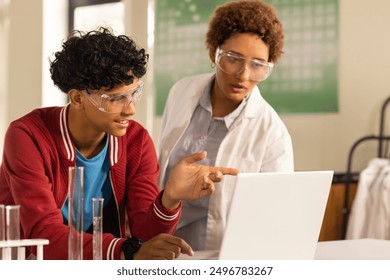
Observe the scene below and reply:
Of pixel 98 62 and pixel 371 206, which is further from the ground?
pixel 98 62

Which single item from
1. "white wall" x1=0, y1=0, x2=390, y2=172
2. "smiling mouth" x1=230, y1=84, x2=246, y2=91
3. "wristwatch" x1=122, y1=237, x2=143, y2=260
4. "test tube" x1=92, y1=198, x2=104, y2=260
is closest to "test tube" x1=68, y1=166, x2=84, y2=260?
"test tube" x1=92, y1=198, x2=104, y2=260

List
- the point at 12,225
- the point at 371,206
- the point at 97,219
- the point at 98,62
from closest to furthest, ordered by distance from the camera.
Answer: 1. the point at 12,225
2. the point at 97,219
3. the point at 98,62
4. the point at 371,206

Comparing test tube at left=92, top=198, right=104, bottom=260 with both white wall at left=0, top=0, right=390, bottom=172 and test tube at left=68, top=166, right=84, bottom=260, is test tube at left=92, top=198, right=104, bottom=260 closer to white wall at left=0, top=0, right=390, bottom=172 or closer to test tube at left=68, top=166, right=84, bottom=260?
test tube at left=68, top=166, right=84, bottom=260

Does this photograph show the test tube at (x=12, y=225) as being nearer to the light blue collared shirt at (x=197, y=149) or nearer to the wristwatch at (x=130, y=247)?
the wristwatch at (x=130, y=247)

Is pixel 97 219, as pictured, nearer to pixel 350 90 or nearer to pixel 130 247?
pixel 130 247

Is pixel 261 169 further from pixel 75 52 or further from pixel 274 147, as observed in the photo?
pixel 75 52

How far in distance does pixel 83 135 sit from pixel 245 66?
50 cm

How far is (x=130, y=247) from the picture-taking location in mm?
1341

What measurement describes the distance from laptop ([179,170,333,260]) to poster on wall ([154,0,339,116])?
1.89 m

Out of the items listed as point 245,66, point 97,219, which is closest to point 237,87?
point 245,66

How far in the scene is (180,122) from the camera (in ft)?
6.55

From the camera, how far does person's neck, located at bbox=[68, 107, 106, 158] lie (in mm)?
1562

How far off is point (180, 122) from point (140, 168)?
13.3 inches

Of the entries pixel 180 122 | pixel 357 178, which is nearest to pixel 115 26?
pixel 180 122
